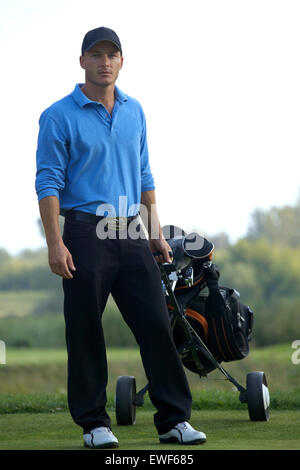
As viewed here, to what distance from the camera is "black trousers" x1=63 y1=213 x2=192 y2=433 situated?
467 centimetres

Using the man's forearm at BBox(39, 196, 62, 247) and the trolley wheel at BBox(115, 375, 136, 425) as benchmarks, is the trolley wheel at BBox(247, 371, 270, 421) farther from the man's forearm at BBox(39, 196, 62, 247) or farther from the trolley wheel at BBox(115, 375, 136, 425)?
the man's forearm at BBox(39, 196, 62, 247)

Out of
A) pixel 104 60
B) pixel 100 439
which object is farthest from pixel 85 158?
pixel 100 439

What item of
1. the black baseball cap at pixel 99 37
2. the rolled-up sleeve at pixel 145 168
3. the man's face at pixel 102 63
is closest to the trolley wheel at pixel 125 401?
the rolled-up sleeve at pixel 145 168

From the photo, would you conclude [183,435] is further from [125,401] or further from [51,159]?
[51,159]

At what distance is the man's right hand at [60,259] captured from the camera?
4516 mm

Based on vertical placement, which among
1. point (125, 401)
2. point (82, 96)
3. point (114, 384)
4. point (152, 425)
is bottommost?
point (114, 384)

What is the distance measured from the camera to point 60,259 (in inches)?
178

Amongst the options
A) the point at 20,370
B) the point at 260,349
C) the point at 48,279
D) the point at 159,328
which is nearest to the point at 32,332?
the point at 48,279

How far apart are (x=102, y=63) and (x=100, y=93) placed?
16 centimetres

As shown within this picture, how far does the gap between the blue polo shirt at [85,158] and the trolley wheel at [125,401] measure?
156cm

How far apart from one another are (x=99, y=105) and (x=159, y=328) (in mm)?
1193

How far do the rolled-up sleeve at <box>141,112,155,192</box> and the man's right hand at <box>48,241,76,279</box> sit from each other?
76 centimetres

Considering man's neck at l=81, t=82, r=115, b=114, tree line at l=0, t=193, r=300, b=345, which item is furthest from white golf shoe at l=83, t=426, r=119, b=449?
tree line at l=0, t=193, r=300, b=345

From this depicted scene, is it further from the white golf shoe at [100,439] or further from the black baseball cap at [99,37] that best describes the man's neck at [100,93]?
the white golf shoe at [100,439]
